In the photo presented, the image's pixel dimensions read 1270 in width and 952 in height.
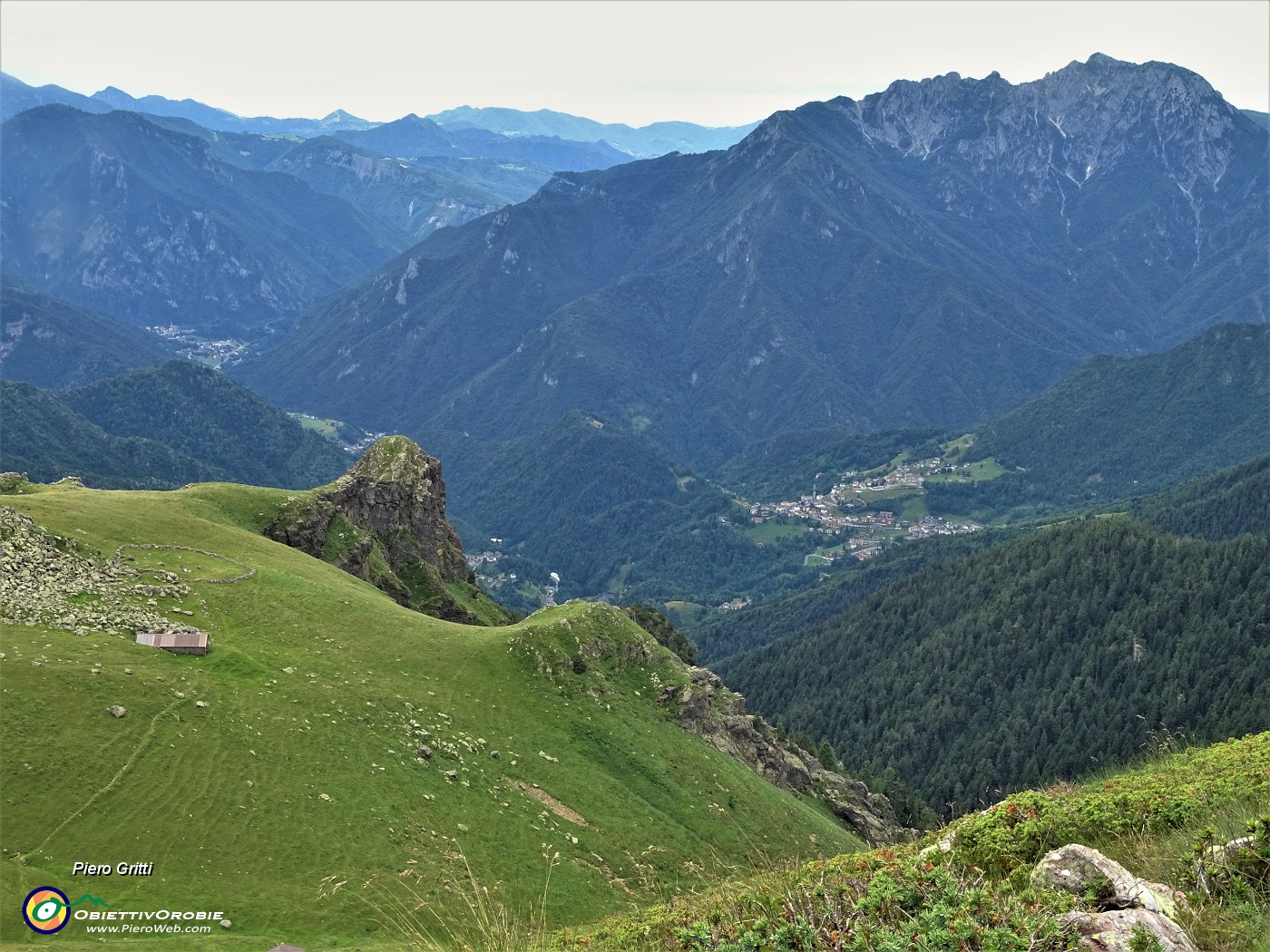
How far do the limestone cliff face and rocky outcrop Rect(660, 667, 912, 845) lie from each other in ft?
127

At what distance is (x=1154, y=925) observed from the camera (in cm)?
1772

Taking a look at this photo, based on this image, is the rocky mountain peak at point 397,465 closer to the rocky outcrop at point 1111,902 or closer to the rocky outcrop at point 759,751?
the rocky outcrop at point 759,751

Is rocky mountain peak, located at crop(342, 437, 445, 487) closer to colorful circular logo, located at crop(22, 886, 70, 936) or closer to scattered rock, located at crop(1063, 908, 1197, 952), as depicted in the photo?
colorful circular logo, located at crop(22, 886, 70, 936)

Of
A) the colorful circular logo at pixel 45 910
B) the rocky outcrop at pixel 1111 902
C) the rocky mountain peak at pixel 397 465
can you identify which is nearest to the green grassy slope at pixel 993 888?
the rocky outcrop at pixel 1111 902

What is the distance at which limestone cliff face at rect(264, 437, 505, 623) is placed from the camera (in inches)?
4193

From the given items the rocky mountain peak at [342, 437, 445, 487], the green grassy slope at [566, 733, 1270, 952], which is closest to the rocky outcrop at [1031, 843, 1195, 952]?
the green grassy slope at [566, 733, 1270, 952]

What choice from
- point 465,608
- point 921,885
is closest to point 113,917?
point 921,885

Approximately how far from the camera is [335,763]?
5338 centimetres

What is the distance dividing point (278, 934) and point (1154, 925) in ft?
111

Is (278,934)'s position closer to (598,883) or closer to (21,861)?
(21,861)

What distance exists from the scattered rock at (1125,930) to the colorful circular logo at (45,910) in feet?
119

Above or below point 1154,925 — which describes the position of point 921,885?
below

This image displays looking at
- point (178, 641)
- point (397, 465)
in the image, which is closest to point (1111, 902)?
point (178, 641)

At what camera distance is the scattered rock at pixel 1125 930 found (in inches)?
678
